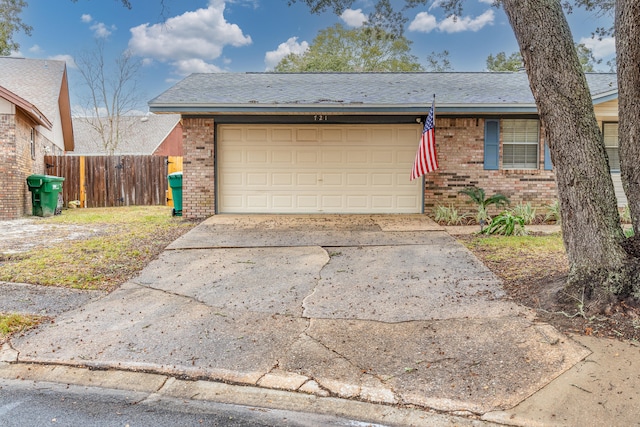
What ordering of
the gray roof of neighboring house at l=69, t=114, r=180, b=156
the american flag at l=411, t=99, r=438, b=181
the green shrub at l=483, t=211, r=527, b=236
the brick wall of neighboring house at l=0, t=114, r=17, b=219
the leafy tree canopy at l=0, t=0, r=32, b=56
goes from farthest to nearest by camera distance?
the gray roof of neighboring house at l=69, t=114, r=180, b=156
the leafy tree canopy at l=0, t=0, r=32, b=56
the brick wall of neighboring house at l=0, t=114, r=17, b=219
the green shrub at l=483, t=211, r=527, b=236
the american flag at l=411, t=99, r=438, b=181

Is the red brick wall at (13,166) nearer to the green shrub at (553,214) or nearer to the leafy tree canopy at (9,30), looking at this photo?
the leafy tree canopy at (9,30)

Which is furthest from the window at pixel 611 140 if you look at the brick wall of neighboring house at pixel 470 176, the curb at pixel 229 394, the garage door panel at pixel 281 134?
the curb at pixel 229 394

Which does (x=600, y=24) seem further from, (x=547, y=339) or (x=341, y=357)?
(x=341, y=357)

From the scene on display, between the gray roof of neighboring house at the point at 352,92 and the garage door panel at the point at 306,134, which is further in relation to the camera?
the garage door panel at the point at 306,134

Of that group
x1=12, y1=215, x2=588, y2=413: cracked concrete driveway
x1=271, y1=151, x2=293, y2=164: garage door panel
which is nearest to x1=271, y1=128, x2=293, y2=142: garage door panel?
x1=271, y1=151, x2=293, y2=164: garage door panel

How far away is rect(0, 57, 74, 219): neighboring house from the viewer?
12227 mm

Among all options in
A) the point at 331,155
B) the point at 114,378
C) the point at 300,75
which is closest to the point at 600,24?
the point at 331,155

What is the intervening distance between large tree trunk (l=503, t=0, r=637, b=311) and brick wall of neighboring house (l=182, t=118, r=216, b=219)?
7957mm

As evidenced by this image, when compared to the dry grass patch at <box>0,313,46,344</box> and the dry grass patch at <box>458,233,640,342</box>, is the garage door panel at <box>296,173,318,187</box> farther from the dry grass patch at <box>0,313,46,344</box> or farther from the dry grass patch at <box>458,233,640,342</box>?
the dry grass patch at <box>0,313,46,344</box>

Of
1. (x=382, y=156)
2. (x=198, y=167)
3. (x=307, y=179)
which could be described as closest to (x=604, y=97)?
(x=382, y=156)

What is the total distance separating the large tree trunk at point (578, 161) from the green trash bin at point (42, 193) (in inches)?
525

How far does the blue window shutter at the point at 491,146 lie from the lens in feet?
35.5

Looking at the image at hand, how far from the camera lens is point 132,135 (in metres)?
30.3

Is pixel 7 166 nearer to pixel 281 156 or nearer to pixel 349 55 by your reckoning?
pixel 281 156
